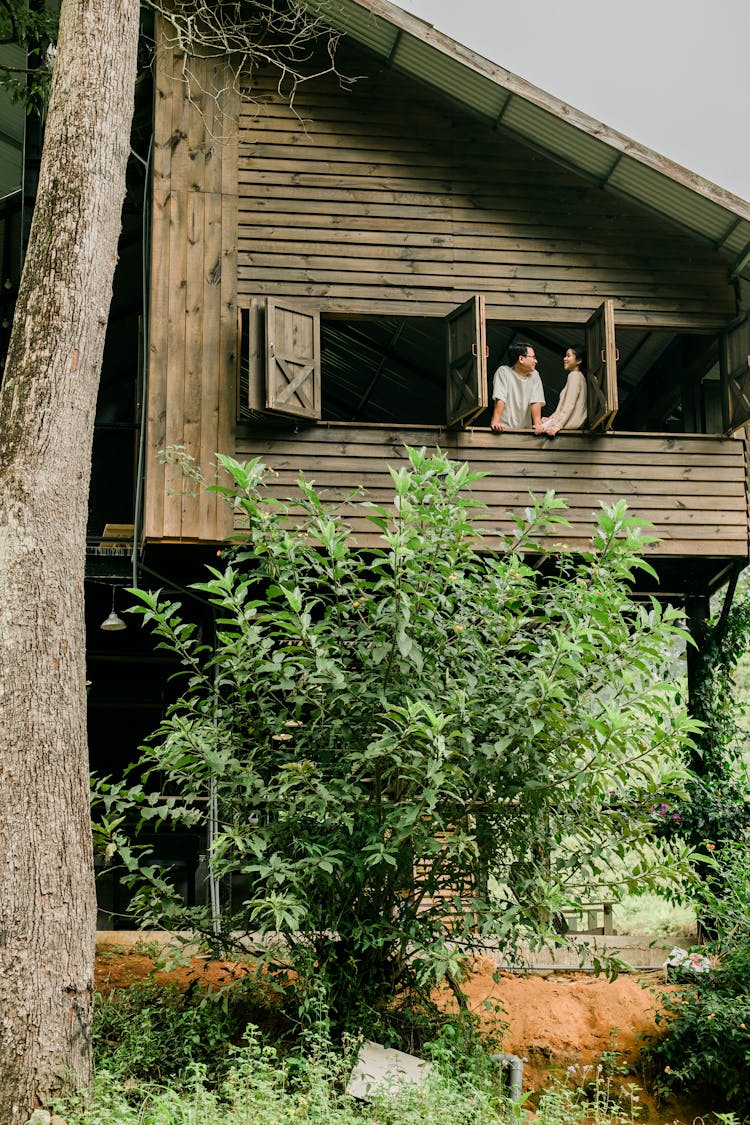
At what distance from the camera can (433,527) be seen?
6977mm

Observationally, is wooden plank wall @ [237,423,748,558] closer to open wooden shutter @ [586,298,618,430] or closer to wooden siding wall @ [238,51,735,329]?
open wooden shutter @ [586,298,618,430]

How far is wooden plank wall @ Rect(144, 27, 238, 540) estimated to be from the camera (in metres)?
10.0

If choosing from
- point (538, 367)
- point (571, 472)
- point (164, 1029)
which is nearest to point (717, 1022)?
point (164, 1029)

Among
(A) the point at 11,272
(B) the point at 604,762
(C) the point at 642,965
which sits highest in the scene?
(A) the point at 11,272

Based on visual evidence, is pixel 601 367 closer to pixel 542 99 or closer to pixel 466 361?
pixel 466 361

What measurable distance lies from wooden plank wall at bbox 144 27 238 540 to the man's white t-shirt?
8.14 feet

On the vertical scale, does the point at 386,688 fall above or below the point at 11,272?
below

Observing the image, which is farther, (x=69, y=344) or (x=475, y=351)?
(x=475, y=351)

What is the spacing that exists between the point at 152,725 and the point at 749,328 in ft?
27.3

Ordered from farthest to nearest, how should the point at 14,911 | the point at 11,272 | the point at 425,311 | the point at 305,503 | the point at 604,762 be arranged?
1. the point at 11,272
2. the point at 425,311
3. the point at 305,503
4. the point at 604,762
5. the point at 14,911

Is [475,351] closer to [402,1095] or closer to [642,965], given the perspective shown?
[642,965]

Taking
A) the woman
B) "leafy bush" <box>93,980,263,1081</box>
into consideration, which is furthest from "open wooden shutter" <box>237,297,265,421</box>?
"leafy bush" <box>93,980,263,1081</box>

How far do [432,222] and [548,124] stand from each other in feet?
4.29


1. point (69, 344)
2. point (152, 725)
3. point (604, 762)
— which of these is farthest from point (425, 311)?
point (152, 725)
